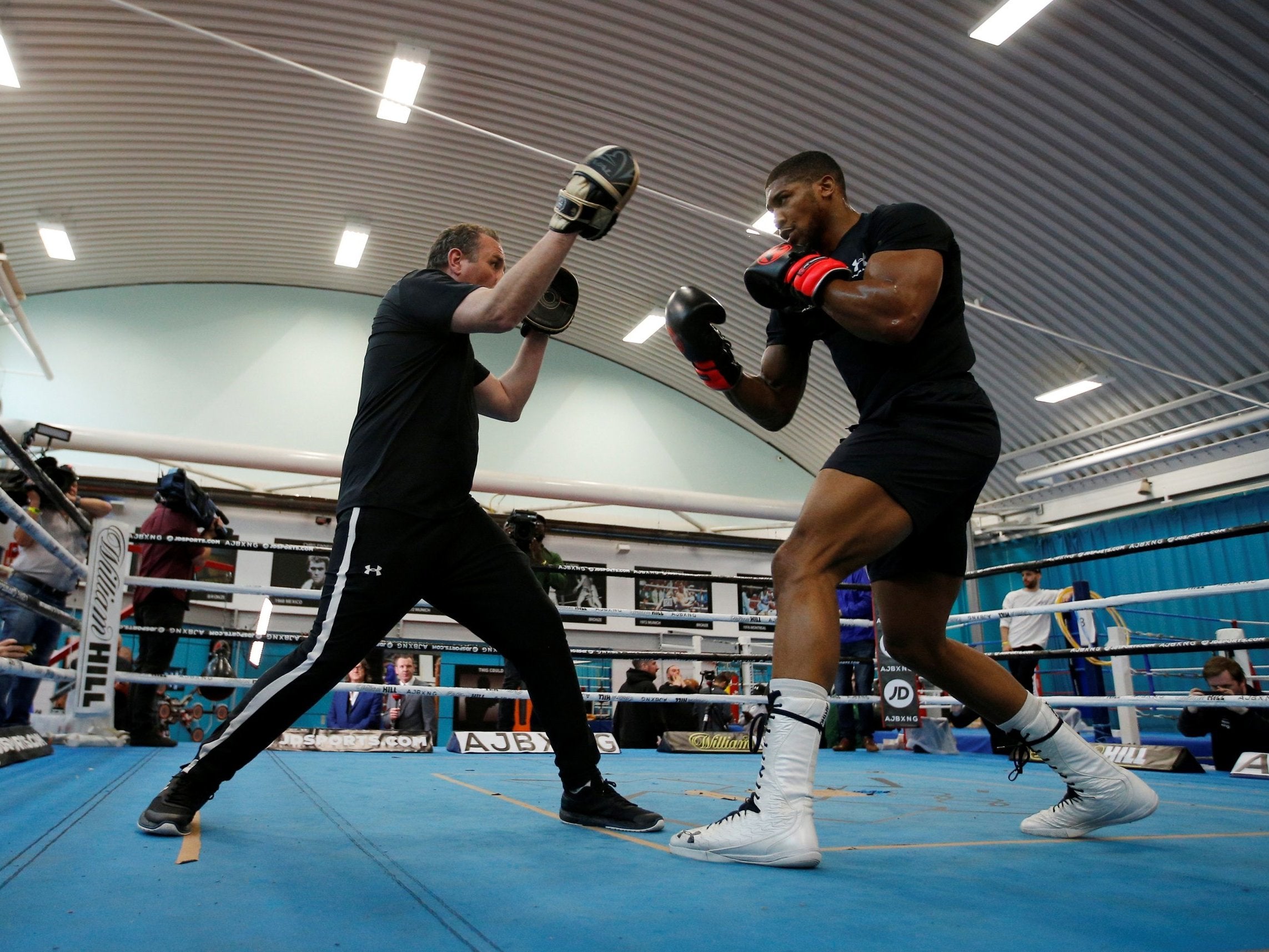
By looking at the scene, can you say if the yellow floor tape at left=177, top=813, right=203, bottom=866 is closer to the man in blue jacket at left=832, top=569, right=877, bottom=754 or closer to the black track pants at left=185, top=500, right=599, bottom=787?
the black track pants at left=185, top=500, right=599, bottom=787

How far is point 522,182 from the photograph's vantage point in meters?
9.04

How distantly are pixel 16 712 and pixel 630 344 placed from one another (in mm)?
9854

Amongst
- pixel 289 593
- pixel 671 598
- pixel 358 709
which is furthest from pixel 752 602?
pixel 289 593

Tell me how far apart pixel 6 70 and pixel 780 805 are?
8354mm

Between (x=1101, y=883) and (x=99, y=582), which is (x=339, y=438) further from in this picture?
(x=1101, y=883)

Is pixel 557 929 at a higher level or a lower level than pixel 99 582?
lower

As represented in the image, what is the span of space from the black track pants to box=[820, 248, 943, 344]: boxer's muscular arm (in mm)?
812

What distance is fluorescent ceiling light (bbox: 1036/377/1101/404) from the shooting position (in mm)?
9359

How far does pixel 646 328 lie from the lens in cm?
1140

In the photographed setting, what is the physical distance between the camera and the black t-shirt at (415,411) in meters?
1.64

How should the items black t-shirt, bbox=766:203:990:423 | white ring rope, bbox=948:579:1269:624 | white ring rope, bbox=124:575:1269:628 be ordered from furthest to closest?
white ring rope, bbox=124:575:1269:628 → white ring rope, bbox=948:579:1269:624 → black t-shirt, bbox=766:203:990:423

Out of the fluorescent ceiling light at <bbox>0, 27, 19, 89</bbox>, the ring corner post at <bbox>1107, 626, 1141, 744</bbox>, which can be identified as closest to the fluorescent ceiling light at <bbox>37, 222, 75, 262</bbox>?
the fluorescent ceiling light at <bbox>0, 27, 19, 89</bbox>

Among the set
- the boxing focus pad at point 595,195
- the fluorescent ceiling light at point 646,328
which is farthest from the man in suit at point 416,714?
the fluorescent ceiling light at point 646,328

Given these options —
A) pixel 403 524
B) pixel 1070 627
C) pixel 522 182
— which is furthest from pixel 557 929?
pixel 522 182
